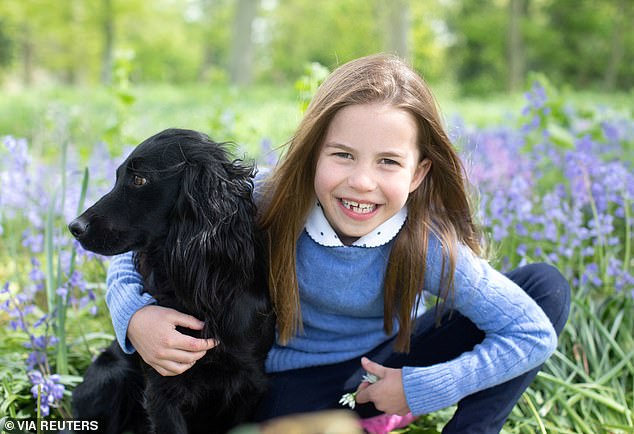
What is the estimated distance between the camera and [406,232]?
6.96ft

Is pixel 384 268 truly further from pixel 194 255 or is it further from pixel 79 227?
pixel 79 227

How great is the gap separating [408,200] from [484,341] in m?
0.55

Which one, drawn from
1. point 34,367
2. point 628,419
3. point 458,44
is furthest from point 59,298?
point 458,44

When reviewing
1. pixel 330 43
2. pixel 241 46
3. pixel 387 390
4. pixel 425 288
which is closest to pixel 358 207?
pixel 425 288

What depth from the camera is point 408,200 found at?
2.22 m

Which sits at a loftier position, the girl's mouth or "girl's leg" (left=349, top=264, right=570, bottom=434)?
the girl's mouth

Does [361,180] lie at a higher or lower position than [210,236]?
higher

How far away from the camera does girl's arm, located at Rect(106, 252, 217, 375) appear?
189 cm

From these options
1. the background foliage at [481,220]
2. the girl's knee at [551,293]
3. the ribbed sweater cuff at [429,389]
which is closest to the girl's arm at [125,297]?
the background foliage at [481,220]

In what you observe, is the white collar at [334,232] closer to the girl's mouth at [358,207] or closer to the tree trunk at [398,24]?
the girl's mouth at [358,207]

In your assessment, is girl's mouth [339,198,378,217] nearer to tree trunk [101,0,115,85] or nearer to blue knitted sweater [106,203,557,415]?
blue knitted sweater [106,203,557,415]

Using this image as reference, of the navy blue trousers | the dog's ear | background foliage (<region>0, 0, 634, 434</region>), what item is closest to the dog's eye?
the dog's ear

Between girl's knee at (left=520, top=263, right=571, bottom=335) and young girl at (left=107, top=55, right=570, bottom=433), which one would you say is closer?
young girl at (left=107, top=55, right=570, bottom=433)

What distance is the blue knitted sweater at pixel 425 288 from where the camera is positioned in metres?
2.03
